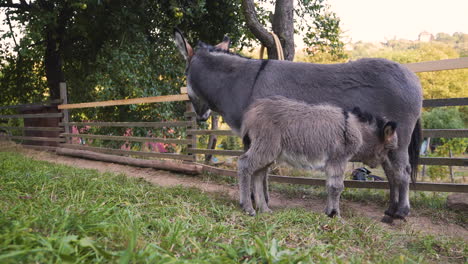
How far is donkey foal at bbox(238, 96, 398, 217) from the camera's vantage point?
122 inches

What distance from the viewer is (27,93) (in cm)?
1227

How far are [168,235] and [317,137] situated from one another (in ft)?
5.54

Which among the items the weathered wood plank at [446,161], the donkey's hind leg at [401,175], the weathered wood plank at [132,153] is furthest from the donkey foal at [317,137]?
the weathered wood plank at [132,153]

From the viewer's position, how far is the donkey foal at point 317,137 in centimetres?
311

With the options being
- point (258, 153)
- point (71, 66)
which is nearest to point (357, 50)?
point (71, 66)

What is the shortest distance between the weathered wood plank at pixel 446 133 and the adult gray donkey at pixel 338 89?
2.57 feet

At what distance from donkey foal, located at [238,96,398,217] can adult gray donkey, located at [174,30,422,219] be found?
11 centimetres

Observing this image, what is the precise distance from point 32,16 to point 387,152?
860cm

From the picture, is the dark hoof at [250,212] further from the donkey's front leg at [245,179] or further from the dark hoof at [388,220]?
the dark hoof at [388,220]

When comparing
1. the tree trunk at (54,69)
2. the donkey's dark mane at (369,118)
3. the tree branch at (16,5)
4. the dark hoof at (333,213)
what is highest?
the tree branch at (16,5)

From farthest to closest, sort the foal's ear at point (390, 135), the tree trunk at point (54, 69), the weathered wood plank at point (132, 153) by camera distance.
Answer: the tree trunk at point (54, 69) → the weathered wood plank at point (132, 153) → the foal's ear at point (390, 135)

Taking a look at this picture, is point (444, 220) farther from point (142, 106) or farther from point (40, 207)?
point (142, 106)

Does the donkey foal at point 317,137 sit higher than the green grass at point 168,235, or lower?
higher

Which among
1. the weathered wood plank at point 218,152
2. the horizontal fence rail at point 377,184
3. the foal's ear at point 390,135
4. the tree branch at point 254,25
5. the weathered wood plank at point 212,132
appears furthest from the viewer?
the tree branch at point 254,25
